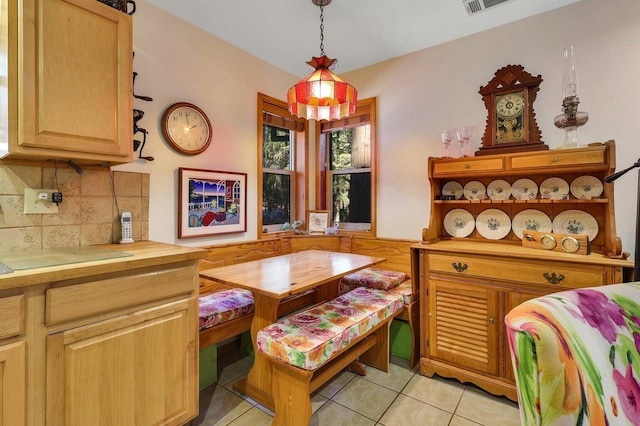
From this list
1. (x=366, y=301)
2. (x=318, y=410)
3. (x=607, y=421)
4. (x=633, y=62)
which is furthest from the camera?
(x=366, y=301)

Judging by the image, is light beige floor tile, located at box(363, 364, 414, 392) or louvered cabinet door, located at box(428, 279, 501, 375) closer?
louvered cabinet door, located at box(428, 279, 501, 375)

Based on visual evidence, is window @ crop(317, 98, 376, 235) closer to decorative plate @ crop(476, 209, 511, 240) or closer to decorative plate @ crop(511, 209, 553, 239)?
decorative plate @ crop(476, 209, 511, 240)

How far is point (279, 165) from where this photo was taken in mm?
3488

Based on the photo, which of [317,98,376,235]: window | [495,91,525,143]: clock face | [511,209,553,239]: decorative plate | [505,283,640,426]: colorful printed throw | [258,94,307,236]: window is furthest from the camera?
[317,98,376,235]: window

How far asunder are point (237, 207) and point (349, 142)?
156cm

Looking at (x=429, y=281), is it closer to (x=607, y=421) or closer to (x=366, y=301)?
(x=366, y=301)

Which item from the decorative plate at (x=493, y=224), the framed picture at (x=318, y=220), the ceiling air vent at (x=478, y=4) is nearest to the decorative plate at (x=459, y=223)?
the decorative plate at (x=493, y=224)

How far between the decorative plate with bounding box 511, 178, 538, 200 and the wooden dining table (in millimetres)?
1283

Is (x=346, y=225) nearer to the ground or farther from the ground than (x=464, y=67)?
nearer to the ground

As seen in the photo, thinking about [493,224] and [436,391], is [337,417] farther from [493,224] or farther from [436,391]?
[493,224]

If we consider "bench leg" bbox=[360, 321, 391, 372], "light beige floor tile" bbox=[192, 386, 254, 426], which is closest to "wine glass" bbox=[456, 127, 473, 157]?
"bench leg" bbox=[360, 321, 391, 372]

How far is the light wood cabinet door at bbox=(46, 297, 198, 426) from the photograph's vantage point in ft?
3.96

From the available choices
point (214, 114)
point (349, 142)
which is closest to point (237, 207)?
point (214, 114)

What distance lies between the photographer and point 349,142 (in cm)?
354
